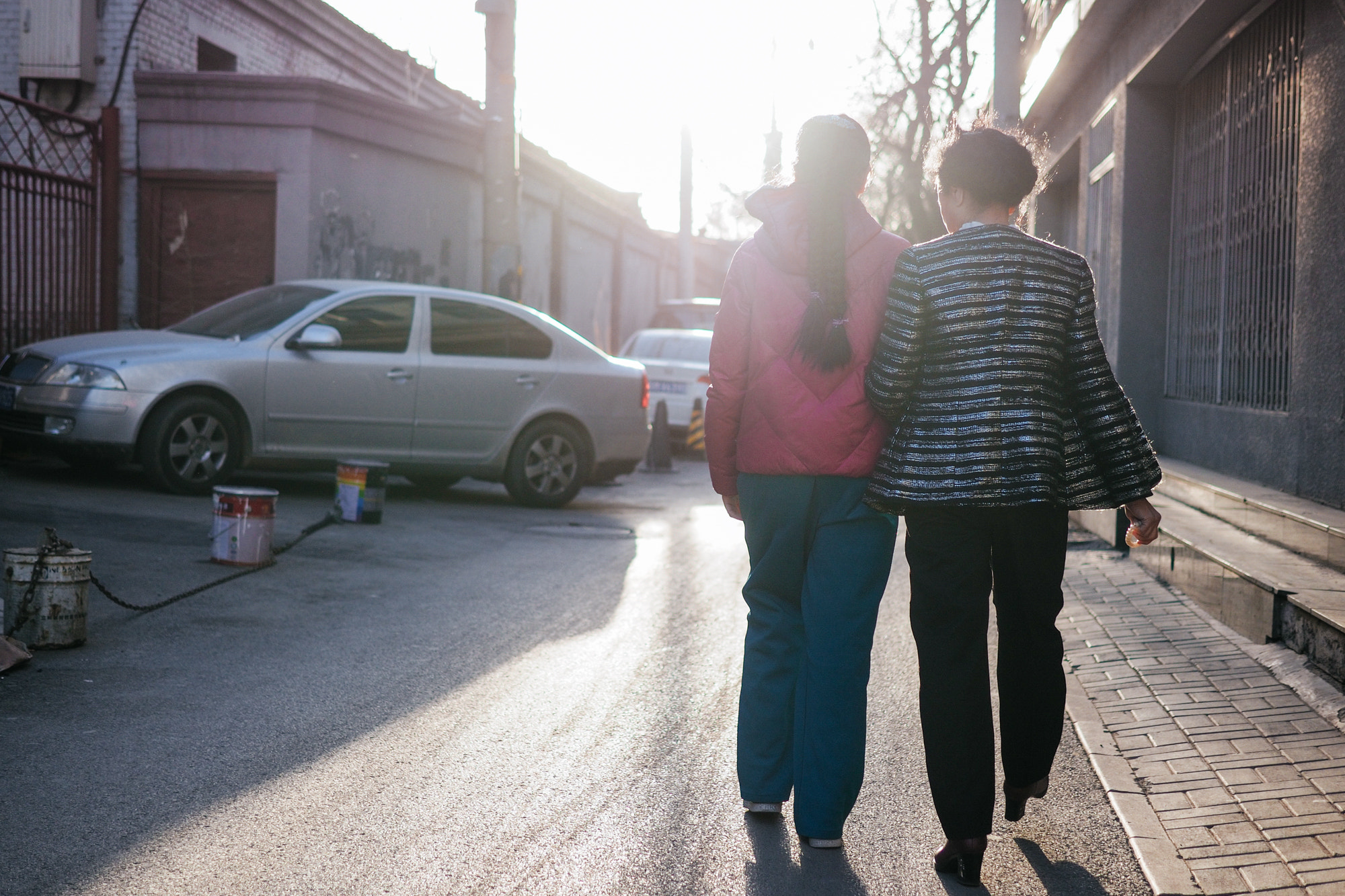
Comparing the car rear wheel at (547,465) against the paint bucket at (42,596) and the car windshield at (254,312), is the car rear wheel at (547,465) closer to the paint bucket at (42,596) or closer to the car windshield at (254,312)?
the car windshield at (254,312)

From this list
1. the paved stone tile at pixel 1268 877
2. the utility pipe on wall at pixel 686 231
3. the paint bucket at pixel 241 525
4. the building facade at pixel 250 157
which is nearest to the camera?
the paved stone tile at pixel 1268 877

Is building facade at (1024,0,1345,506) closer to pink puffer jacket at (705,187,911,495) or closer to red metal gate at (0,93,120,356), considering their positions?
pink puffer jacket at (705,187,911,495)

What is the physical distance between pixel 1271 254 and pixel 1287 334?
0.60 m

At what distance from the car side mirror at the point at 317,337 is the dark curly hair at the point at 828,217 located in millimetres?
6743

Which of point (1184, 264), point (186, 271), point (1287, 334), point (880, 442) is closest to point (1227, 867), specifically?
point (880, 442)

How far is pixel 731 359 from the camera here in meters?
3.72

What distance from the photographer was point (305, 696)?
4891 millimetres

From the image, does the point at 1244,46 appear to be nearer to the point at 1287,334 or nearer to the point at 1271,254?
the point at 1271,254

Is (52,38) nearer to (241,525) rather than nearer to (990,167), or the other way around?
(241,525)

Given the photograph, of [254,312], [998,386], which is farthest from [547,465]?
[998,386]

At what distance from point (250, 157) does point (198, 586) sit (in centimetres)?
906

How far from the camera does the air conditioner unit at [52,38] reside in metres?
13.6

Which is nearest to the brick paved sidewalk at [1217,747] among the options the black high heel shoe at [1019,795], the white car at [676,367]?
the black high heel shoe at [1019,795]

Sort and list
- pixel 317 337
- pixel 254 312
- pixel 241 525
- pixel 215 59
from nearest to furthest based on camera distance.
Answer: pixel 241 525
pixel 317 337
pixel 254 312
pixel 215 59
